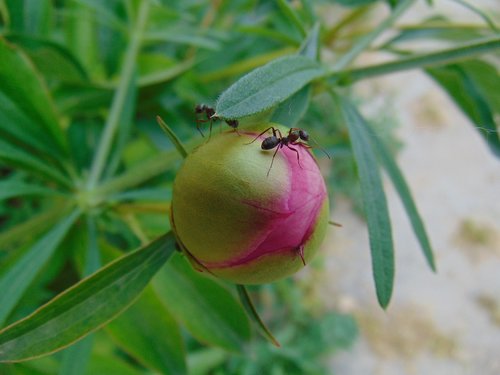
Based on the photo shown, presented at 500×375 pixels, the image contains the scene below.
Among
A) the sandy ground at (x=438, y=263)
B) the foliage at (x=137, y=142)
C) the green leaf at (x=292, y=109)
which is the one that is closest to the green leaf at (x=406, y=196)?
the foliage at (x=137, y=142)

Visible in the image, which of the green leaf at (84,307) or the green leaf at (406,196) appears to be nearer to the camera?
the green leaf at (84,307)

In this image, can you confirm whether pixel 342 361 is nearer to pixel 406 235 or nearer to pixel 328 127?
pixel 406 235

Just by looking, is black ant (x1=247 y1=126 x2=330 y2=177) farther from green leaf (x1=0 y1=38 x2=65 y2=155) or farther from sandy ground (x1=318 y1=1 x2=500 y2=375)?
sandy ground (x1=318 y1=1 x2=500 y2=375)

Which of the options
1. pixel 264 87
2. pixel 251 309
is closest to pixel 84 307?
pixel 251 309

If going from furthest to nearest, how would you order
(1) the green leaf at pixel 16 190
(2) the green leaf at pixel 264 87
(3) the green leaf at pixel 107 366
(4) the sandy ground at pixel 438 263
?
(4) the sandy ground at pixel 438 263, (3) the green leaf at pixel 107 366, (1) the green leaf at pixel 16 190, (2) the green leaf at pixel 264 87

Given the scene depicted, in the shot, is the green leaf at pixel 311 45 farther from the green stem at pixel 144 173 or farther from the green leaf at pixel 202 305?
the green leaf at pixel 202 305

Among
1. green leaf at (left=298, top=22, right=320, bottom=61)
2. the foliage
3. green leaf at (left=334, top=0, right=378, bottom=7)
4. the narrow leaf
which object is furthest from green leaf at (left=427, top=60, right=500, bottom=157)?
the narrow leaf

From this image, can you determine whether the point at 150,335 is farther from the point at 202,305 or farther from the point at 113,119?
the point at 113,119
